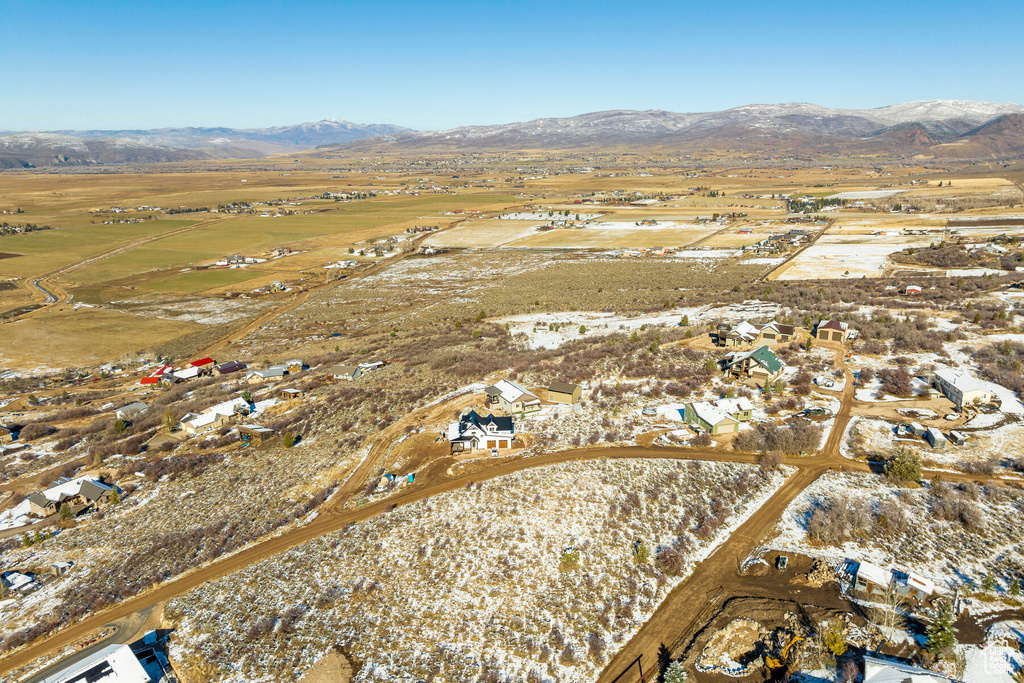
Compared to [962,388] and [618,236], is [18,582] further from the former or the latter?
[618,236]

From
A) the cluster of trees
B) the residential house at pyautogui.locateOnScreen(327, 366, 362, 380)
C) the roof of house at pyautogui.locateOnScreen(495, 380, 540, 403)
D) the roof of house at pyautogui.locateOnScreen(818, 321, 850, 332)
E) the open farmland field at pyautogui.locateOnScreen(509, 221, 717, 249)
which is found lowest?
the residential house at pyautogui.locateOnScreen(327, 366, 362, 380)

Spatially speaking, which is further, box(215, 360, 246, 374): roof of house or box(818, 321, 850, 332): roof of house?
box(215, 360, 246, 374): roof of house

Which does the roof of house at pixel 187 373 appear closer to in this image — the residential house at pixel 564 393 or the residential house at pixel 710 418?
the residential house at pixel 564 393

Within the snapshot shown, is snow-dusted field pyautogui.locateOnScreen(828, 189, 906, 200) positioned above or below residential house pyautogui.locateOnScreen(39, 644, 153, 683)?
above

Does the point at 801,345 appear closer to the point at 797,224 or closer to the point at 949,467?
the point at 949,467

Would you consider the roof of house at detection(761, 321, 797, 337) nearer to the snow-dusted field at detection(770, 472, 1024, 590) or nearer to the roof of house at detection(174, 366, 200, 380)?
the snow-dusted field at detection(770, 472, 1024, 590)

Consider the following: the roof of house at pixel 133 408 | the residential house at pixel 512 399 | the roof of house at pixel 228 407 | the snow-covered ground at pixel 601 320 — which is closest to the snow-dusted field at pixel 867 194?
the snow-covered ground at pixel 601 320

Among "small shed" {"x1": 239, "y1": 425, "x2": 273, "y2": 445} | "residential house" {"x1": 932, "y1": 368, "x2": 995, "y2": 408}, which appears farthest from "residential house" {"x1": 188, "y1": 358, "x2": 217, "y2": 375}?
"residential house" {"x1": 932, "y1": 368, "x2": 995, "y2": 408}

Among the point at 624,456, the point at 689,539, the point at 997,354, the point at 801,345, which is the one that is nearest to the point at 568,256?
the point at 801,345
